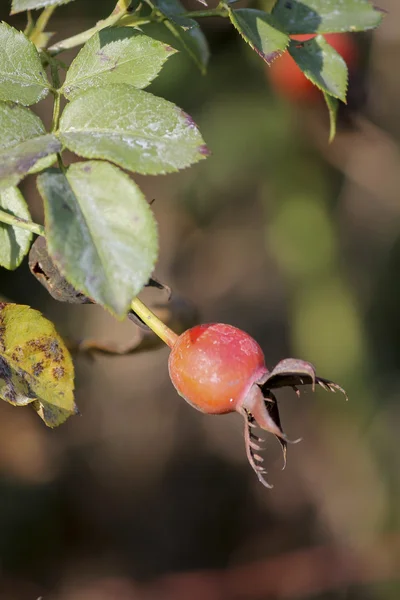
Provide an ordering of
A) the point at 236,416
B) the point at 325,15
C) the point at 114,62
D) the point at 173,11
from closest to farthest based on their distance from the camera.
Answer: the point at 114,62 < the point at 173,11 < the point at 325,15 < the point at 236,416

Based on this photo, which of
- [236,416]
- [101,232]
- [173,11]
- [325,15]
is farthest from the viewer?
[236,416]

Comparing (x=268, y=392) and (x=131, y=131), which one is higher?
(x=131, y=131)

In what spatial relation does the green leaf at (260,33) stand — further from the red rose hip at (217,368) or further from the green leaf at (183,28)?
→ the red rose hip at (217,368)

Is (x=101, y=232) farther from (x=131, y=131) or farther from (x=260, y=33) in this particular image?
(x=260, y=33)

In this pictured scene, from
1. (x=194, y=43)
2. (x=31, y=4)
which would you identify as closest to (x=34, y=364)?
(x=31, y=4)

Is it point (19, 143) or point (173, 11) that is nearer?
point (19, 143)

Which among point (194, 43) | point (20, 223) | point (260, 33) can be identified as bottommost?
point (20, 223)
